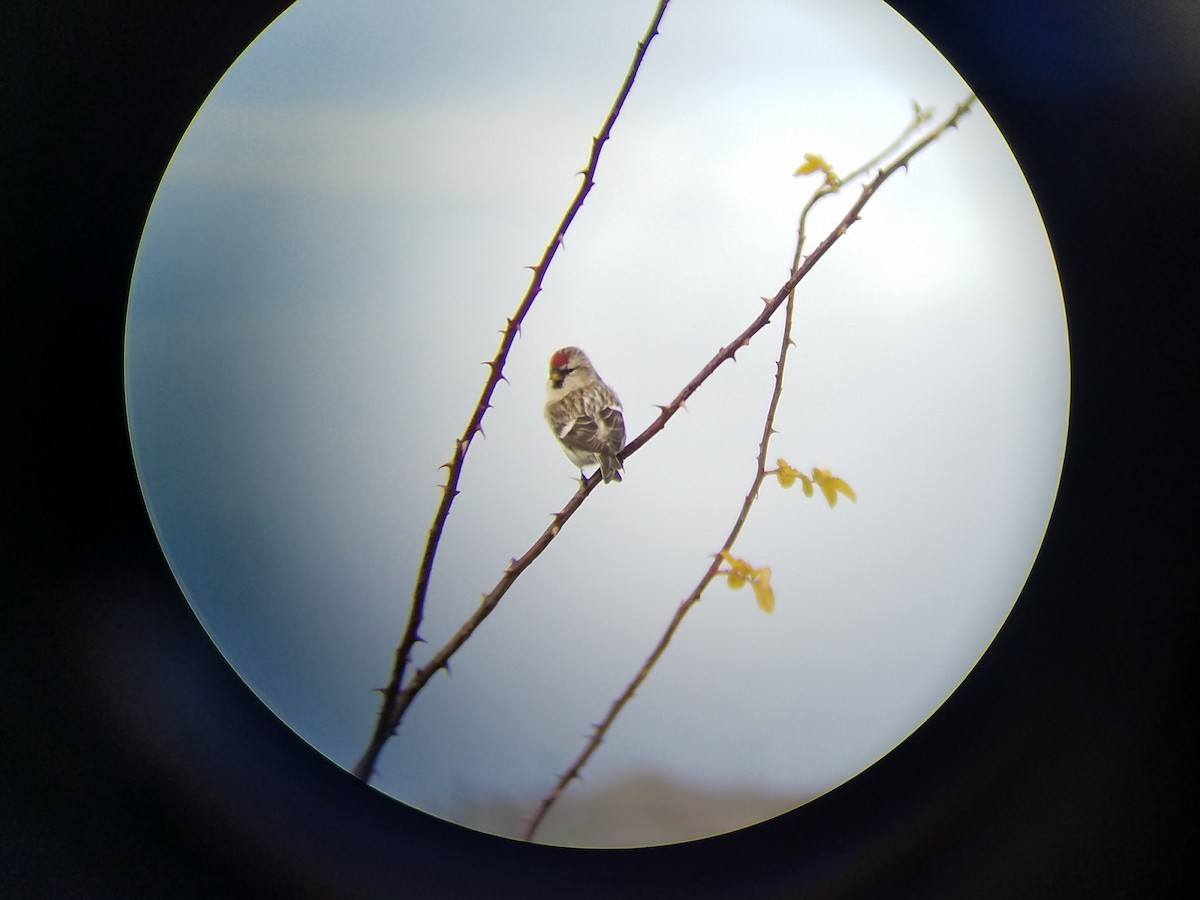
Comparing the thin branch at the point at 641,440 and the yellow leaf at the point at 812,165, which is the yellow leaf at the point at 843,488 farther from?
the yellow leaf at the point at 812,165

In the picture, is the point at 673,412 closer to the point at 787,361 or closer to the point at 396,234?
the point at 787,361

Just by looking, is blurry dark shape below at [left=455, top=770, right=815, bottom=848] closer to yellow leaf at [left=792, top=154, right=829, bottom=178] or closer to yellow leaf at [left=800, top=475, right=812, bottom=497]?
yellow leaf at [left=800, top=475, right=812, bottom=497]

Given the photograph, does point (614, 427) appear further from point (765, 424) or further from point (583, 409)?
point (765, 424)

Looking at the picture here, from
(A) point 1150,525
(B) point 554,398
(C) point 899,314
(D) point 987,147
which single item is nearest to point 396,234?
(B) point 554,398

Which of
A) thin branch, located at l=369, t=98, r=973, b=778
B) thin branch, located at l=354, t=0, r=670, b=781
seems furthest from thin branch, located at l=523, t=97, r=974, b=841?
thin branch, located at l=354, t=0, r=670, b=781

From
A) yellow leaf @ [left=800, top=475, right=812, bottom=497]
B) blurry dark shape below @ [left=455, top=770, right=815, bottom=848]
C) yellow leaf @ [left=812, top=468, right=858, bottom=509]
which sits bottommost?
blurry dark shape below @ [left=455, top=770, right=815, bottom=848]
